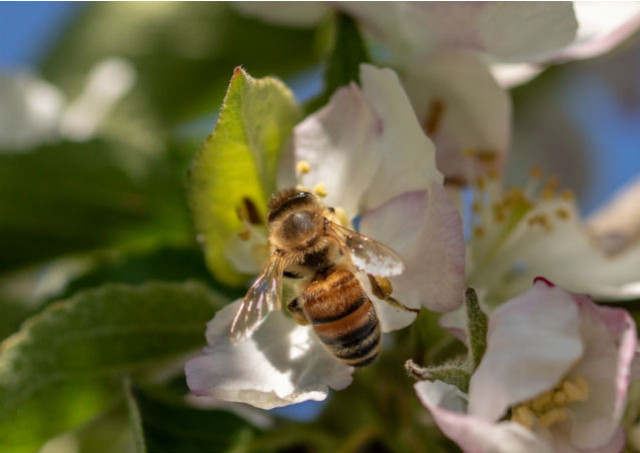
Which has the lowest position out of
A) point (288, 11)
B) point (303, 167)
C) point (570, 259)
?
point (570, 259)

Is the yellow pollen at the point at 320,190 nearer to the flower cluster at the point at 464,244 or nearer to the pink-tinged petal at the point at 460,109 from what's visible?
the flower cluster at the point at 464,244

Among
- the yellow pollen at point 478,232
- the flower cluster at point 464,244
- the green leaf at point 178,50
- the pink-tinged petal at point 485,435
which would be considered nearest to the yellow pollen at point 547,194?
the flower cluster at point 464,244

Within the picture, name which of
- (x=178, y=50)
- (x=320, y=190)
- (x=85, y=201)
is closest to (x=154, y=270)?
(x=85, y=201)

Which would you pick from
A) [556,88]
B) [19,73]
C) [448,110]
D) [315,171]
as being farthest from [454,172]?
[556,88]

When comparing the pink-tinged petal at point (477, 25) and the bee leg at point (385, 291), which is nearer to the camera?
the bee leg at point (385, 291)

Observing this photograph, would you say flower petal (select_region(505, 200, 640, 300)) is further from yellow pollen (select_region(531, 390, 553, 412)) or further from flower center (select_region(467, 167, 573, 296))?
yellow pollen (select_region(531, 390, 553, 412))

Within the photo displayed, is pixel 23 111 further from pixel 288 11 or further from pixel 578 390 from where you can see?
pixel 578 390

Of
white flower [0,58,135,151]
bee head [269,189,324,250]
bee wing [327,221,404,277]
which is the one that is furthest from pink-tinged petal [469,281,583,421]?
white flower [0,58,135,151]
